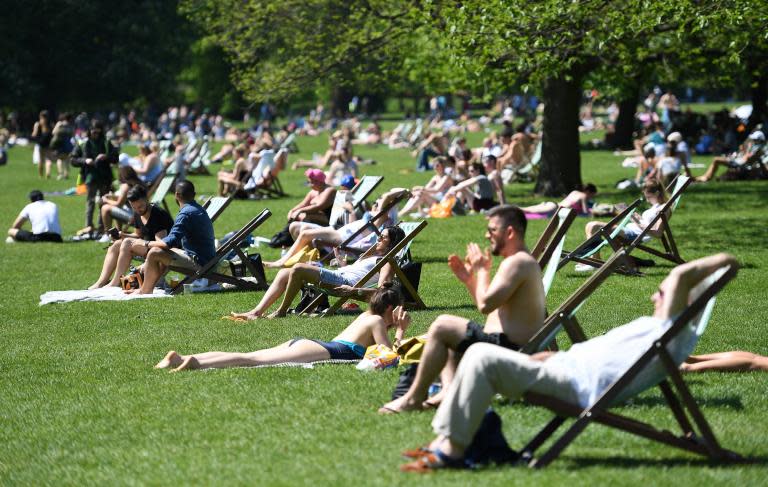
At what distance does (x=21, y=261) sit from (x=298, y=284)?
7376 millimetres

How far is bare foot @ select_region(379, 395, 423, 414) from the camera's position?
711cm

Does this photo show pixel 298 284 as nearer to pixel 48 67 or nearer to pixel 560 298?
pixel 560 298

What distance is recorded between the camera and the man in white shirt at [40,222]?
1967 cm

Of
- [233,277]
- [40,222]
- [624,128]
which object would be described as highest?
[233,277]

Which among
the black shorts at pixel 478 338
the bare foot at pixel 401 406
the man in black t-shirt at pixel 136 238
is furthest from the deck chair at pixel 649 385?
the man in black t-shirt at pixel 136 238

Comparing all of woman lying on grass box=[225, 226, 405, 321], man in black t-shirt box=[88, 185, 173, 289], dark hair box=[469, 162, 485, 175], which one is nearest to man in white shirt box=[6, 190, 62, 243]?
man in black t-shirt box=[88, 185, 173, 289]

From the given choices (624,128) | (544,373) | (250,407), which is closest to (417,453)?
(544,373)

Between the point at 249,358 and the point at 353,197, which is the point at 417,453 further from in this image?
the point at 353,197

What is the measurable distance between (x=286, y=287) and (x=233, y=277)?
7.00ft

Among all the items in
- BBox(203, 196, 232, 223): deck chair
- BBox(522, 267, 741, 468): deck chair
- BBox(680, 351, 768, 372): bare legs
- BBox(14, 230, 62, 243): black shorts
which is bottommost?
BBox(14, 230, 62, 243): black shorts

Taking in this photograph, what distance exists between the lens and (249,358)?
29.2ft

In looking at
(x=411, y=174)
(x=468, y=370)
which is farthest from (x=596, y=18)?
(x=411, y=174)

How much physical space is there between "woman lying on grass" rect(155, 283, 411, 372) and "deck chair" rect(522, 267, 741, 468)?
116 inches

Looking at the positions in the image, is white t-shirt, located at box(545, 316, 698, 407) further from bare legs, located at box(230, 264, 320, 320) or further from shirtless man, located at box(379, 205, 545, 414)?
bare legs, located at box(230, 264, 320, 320)
